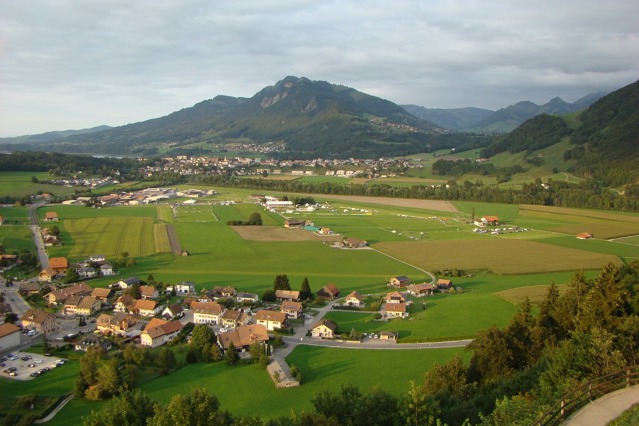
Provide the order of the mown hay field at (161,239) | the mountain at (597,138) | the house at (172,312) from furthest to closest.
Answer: the mountain at (597,138) < the mown hay field at (161,239) < the house at (172,312)

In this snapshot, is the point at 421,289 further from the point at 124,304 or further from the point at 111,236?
the point at 111,236

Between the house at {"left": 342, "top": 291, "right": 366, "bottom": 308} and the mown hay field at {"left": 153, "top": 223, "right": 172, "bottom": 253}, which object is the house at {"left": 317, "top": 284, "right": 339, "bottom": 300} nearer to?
the house at {"left": 342, "top": 291, "right": 366, "bottom": 308}

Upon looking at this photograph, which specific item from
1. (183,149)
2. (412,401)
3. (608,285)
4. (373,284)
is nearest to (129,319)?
(373,284)

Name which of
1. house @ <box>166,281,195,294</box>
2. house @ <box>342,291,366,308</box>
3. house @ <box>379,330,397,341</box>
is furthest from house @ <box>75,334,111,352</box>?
house @ <box>342,291,366,308</box>

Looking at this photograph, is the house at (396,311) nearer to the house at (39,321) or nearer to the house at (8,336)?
the house at (39,321)

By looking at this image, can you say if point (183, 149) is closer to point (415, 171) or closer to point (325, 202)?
point (415, 171)

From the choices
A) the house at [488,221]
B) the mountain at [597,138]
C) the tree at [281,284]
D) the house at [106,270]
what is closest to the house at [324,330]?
the tree at [281,284]

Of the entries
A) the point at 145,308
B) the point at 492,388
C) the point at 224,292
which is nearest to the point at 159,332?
the point at 145,308
